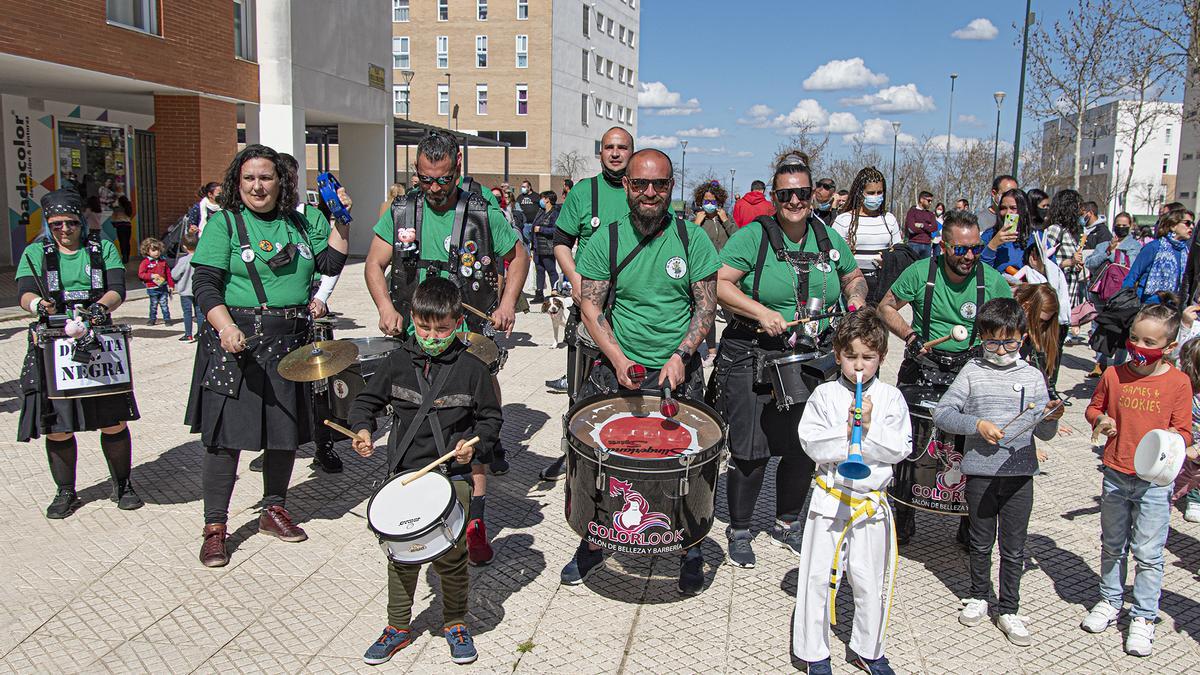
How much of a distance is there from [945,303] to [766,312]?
42.7 inches

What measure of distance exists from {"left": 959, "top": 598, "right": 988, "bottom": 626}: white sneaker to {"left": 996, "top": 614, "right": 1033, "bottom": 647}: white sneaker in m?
0.09

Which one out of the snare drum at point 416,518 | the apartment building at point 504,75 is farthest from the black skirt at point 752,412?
the apartment building at point 504,75

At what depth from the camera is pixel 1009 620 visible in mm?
3854

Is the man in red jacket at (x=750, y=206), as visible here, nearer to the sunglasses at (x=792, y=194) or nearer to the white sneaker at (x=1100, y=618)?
the sunglasses at (x=792, y=194)

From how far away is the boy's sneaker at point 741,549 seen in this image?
4.50m

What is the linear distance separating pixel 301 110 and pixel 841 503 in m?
16.2

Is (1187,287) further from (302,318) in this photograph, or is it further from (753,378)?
(302,318)

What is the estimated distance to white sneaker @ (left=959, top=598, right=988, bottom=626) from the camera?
3.95 metres

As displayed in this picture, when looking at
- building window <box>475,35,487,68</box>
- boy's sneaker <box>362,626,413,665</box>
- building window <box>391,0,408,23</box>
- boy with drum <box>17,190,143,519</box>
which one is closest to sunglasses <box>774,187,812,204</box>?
boy's sneaker <box>362,626,413,665</box>

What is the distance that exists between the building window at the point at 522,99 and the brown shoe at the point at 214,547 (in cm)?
5375

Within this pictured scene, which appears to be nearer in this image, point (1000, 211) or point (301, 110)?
point (1000, 211)

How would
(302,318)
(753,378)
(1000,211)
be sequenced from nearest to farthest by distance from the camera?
(753,378)
(302,318)
(1000,211)

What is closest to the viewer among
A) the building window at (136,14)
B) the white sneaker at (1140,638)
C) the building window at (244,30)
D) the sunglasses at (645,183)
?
the white sneaker at (1140,638)

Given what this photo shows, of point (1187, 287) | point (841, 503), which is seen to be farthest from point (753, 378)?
point (1187, 287)
